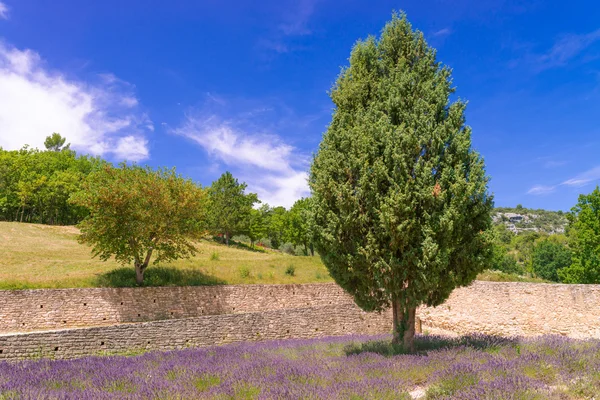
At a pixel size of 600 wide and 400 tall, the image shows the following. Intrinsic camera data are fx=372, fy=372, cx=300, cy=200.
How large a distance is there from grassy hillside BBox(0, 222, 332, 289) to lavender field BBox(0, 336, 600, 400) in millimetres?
15175

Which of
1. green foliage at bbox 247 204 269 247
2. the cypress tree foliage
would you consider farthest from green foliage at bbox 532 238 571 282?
the cypress tree foliage

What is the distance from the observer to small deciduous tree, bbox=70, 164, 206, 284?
24094 mm

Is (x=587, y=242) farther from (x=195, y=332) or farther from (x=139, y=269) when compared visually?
(x=139, y=269)

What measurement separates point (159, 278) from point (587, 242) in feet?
121

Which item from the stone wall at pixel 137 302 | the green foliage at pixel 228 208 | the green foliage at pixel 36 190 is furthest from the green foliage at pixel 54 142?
the stone wall at pixel 137 302

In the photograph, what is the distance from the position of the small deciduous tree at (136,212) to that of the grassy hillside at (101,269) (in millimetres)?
1912

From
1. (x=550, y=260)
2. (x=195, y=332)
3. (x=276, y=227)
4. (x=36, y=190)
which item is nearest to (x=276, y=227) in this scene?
(x=276, y=227)

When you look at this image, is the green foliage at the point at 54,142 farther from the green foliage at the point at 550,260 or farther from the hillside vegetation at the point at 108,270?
the green foliage at the point at 550,260

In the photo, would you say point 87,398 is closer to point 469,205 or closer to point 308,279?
point 469,205

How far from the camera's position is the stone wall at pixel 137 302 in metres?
20.4

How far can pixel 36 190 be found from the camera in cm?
5681

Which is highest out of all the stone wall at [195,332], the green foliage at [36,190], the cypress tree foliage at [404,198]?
the green foliage at [36,190]

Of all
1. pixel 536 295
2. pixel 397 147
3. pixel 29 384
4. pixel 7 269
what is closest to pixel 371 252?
pixel 397 147

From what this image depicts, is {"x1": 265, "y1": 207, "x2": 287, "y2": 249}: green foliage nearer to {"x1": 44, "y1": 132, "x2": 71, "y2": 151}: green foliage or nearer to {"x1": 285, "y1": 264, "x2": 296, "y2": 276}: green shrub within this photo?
{"x1": 285, "y1": 264, "x2": 296, "y2": 276}: green shrub
